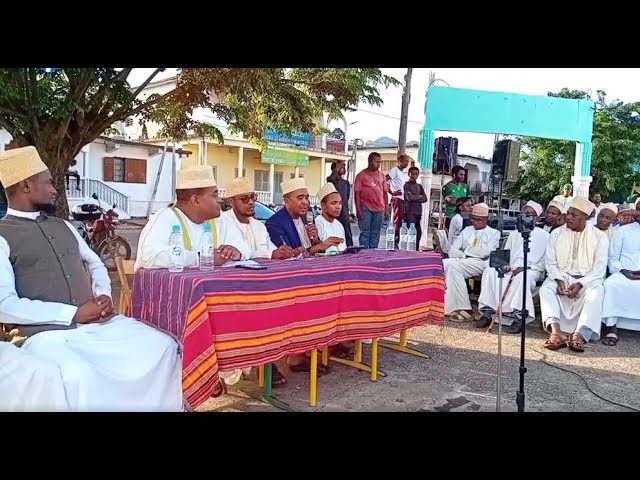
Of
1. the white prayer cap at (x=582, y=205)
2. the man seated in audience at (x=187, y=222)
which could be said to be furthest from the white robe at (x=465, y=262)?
the man seated in audience at (x=187, y=222)

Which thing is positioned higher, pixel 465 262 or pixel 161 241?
pixel 161 241

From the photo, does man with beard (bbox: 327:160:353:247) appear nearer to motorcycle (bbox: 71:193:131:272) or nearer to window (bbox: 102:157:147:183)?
motorcycle (bbox: 71:193:131:272)

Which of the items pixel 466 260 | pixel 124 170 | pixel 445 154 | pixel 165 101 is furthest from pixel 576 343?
pixel 124 170

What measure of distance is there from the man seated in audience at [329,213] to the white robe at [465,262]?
1.81 metres

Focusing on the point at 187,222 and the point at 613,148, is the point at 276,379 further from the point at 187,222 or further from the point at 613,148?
the point at 613,148

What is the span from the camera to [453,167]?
10203 mm

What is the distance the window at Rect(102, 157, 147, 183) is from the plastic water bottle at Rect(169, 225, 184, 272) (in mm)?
19221

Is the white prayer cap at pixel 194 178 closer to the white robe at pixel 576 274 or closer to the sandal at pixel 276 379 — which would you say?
the sandal at pixel 276 379

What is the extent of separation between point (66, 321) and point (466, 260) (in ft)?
16.2

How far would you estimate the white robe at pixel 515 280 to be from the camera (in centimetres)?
596

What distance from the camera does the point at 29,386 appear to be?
7.71ft

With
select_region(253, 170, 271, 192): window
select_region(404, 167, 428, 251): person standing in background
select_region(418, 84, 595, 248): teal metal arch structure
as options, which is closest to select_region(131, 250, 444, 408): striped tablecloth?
select_region(404, 167, 428, 251): person standing in background

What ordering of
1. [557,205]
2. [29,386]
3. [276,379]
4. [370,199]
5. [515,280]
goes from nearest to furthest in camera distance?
1. [29,386]
2. [276,379]
3. [515,280]
4. [557,205]
5. [370,199]
